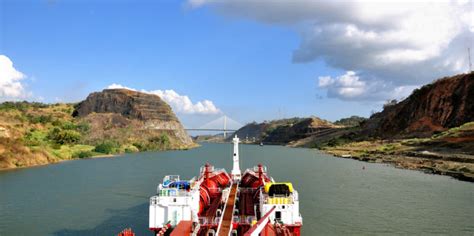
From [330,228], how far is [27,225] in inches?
1223

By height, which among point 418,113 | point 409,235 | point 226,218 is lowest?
point 409,235

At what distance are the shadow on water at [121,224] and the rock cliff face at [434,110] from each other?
377ft

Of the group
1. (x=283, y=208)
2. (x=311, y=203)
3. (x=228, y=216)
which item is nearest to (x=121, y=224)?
(x=228, y=216)

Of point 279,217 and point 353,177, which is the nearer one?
point 279,217

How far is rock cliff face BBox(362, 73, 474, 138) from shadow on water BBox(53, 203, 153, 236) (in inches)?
4528

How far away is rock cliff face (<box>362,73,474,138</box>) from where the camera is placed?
134625 millimetres

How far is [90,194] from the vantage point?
58.2 m

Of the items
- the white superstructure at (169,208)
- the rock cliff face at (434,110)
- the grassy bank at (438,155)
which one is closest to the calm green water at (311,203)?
the grassy bank at (438,155)

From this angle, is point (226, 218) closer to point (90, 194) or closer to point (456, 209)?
point (456, 209)

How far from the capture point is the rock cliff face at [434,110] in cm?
13462

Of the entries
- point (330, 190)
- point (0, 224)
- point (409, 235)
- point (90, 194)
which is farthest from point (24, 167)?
point (409, 235)

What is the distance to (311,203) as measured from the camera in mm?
49656

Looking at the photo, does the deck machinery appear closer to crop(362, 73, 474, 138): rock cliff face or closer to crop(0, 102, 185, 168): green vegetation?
crop(0, 102, 185, 168): green vegetation

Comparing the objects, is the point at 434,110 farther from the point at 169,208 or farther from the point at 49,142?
the point at 49,142
